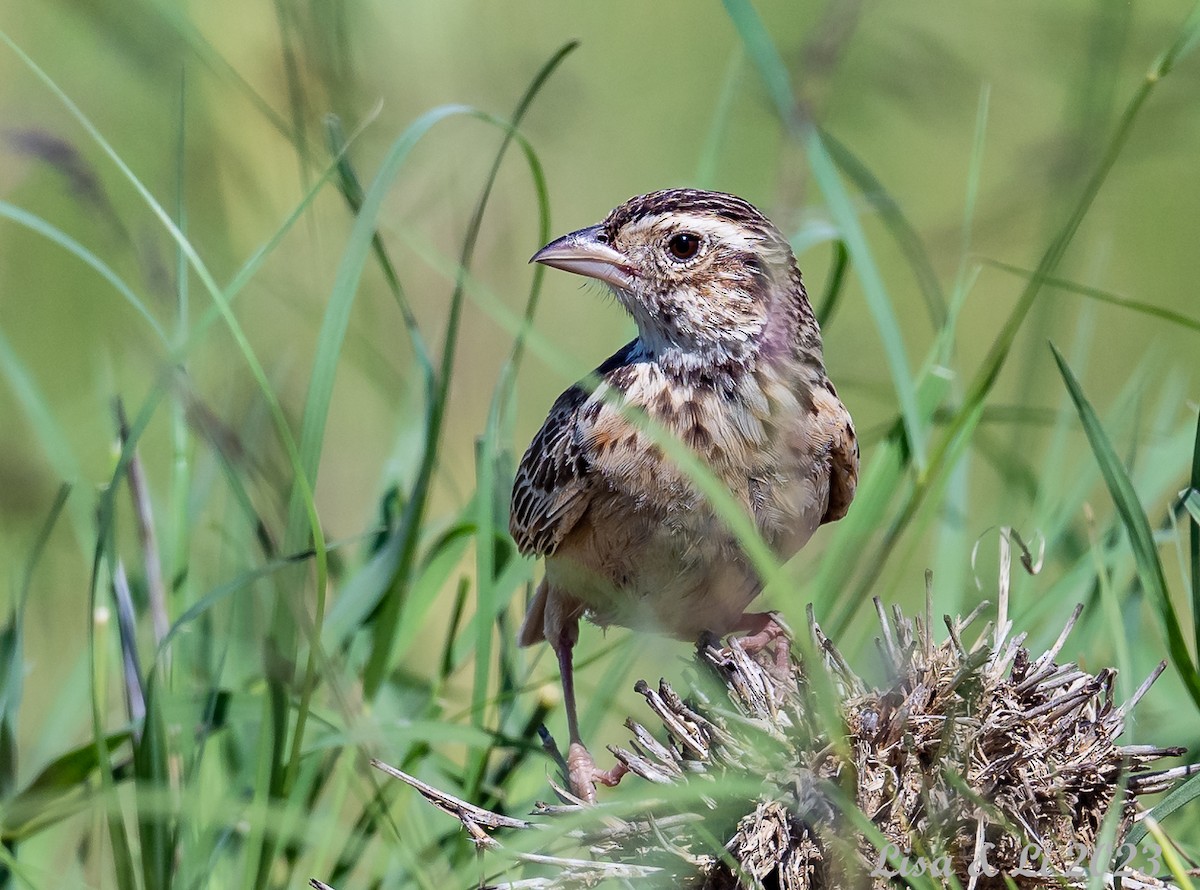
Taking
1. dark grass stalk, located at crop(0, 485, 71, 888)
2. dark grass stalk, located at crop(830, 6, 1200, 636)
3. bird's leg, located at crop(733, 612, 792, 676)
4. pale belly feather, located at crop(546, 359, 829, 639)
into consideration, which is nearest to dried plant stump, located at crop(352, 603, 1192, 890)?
bird's leg, located at crop(733, 612, 792, 676)

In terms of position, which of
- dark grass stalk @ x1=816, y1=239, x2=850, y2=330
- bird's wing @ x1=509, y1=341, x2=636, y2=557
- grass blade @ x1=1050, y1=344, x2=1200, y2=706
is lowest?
bird's wing @ x1=509, y1=341, x2=636, y2=557

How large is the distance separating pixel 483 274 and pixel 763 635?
186 centimetres

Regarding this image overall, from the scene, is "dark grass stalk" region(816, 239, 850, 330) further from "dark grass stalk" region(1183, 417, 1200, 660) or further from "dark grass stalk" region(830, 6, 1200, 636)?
"dark grass stalk" region(1183, 417, 1200, 660)

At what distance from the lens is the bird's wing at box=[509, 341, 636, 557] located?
363 centimetres

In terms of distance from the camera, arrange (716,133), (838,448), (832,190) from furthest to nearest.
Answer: (716,133) < (838,448) < (832,190)

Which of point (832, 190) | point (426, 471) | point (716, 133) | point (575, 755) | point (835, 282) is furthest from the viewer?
point (716, 133)

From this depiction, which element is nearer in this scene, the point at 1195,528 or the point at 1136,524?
the point at 1136,524

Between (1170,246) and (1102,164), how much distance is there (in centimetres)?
400

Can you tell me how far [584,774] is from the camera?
3.40m

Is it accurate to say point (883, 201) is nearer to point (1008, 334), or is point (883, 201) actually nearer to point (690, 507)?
point (1008, 334)

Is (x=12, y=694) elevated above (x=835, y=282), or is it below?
below

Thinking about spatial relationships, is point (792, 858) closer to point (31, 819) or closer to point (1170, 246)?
point (31, 819)

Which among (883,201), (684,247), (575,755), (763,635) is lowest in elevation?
(575,755)

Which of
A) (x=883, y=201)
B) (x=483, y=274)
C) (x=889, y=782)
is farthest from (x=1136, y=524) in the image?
(x=483, y=274)
